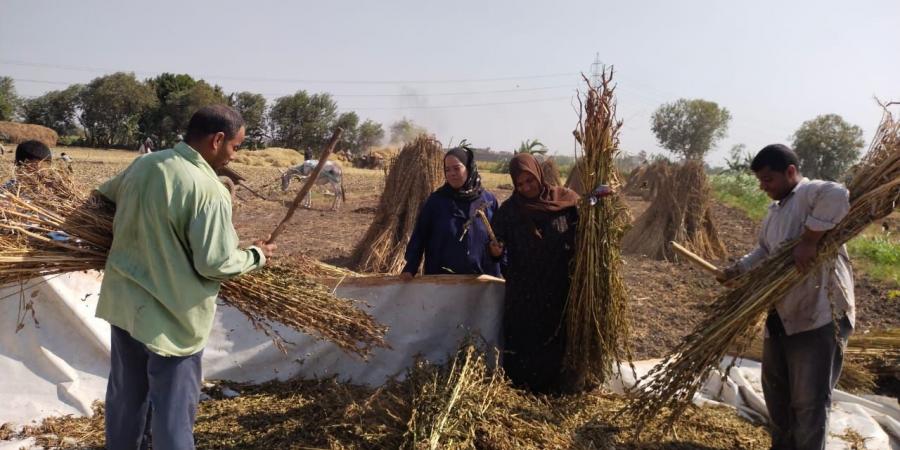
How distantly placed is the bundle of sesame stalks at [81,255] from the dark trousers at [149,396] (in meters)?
0.43

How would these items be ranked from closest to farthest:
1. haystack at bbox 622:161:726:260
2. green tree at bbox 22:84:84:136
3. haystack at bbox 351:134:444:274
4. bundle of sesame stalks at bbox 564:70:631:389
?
bundle of sesame stalks at bbox 564:70:631:389, haystack at bbox 351:134:444:274, haystack at bbox 622:161:726:260, green tree at bbox 22:84:84:136

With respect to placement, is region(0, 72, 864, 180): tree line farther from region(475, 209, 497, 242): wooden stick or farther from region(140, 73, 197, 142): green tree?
region(475, 209, 497, 242): wooden stick

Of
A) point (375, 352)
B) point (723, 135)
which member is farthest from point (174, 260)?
point (723, 135)

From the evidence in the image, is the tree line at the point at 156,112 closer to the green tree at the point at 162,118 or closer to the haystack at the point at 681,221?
the green tree at the point at 162,118

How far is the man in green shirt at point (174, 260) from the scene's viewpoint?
210 cm

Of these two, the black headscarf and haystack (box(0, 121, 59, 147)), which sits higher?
the black headscarf

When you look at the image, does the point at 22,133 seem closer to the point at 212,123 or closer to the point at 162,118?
the point at 162,118

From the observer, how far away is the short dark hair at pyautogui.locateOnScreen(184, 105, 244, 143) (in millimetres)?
2225

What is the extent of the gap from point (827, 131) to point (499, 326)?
4225 cm

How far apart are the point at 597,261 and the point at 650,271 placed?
5418mm

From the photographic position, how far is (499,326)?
3.71m

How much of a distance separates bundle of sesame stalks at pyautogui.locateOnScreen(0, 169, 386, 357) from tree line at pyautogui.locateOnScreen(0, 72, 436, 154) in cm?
3031

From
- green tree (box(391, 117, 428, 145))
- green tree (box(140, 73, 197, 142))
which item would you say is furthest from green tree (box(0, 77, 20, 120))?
green tree (box(391, 117, 428, 145))

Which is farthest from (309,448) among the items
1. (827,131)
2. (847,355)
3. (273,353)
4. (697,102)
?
(697,102)
